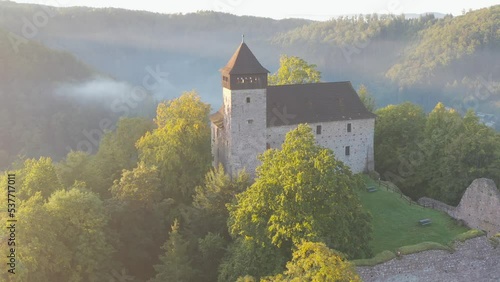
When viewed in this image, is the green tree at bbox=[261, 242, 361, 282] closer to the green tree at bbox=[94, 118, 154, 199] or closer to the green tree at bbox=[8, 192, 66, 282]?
the green tree at bbox=[8, 192, 66, 282]

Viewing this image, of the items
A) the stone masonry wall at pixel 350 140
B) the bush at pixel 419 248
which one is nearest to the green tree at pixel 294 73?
the stone masonry wall at pixel 350 140

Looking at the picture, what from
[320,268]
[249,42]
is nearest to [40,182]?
[320,268]

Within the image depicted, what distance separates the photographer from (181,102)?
1521 inches

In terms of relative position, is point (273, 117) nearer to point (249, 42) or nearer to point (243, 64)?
point (243, 64)

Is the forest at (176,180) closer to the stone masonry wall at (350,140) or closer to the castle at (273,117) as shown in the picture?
the castle at (273,117)

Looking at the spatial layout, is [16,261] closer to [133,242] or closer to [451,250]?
[133,242]

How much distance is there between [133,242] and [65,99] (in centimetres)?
6834

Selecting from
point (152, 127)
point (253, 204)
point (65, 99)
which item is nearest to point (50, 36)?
point (65, 99)

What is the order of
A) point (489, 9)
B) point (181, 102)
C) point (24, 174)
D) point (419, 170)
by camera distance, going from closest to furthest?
point (24, 174) → point (181, 102) → point (419, 170) → point (489, 9)

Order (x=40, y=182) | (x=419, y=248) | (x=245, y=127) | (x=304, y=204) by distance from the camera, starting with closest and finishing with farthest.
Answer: (x=419, y=248), (x=304, y=204), (x=40, y=182), (x=245, y=127)

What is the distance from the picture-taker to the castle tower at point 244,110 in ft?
117

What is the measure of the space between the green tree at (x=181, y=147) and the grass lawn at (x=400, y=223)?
40.1 feet

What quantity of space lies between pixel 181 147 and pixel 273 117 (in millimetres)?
7013

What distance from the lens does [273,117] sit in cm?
3809
